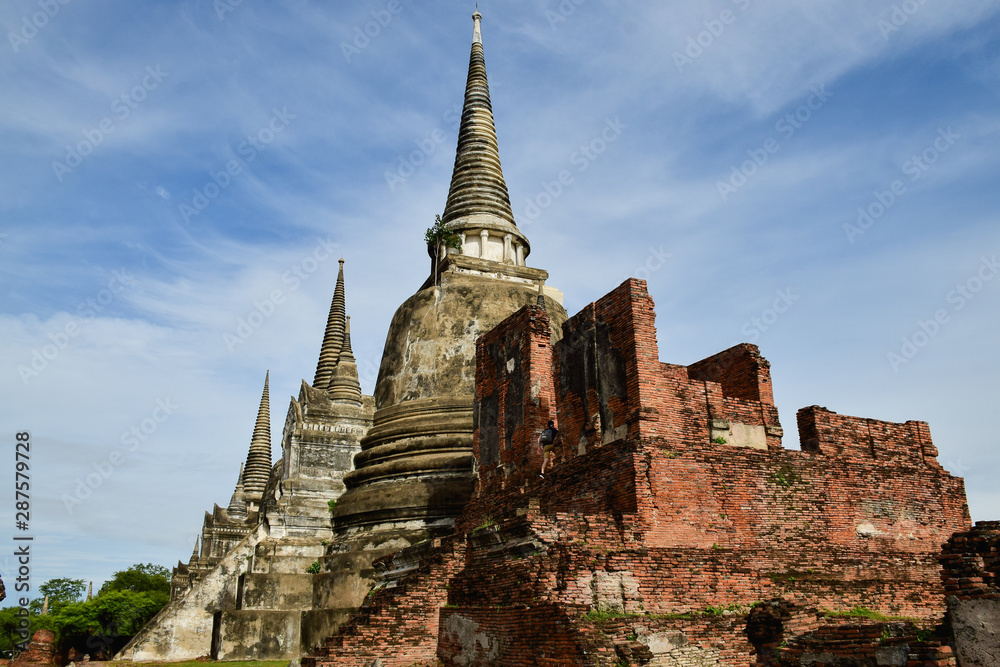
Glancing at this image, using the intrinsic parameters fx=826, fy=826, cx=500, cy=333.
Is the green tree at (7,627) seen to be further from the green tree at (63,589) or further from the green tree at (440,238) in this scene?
the green tree at (440,238)

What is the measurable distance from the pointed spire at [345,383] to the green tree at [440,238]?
4189mm

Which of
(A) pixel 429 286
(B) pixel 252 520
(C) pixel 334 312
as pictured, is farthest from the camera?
(B) pixel 252 520

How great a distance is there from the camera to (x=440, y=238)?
2214cm

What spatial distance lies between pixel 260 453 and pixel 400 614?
118 feet

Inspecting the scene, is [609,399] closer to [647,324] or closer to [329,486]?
[647,324]

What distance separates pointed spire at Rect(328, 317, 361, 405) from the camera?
2297 centimetres

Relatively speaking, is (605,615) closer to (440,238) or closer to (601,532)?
(601,532)

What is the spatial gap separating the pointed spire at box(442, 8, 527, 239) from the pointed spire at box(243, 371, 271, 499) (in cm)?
2655

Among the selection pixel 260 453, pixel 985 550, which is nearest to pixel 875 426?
pixel 985 550

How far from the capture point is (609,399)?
1207cm

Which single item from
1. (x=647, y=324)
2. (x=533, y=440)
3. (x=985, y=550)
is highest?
(x=647, y=324)

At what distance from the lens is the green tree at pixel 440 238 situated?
2192cm

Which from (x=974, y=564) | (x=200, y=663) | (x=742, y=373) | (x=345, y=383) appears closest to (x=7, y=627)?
(x=345, y=383)

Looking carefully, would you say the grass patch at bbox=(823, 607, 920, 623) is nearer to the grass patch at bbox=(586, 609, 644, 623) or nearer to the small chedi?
the small chedi
